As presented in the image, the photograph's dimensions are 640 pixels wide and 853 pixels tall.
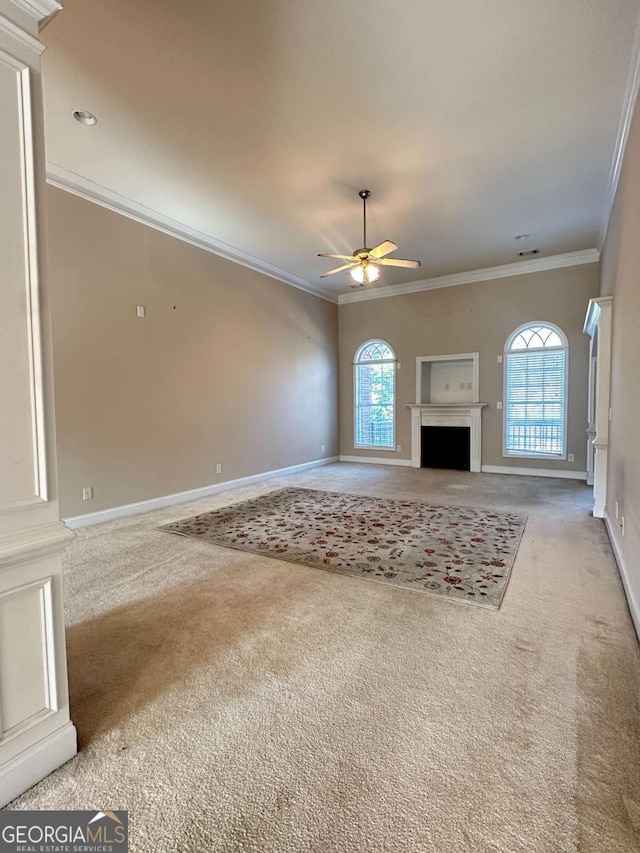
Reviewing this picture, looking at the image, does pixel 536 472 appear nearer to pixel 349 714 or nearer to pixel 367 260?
pixel 367 260

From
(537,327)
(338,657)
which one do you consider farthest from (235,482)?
(537,327)

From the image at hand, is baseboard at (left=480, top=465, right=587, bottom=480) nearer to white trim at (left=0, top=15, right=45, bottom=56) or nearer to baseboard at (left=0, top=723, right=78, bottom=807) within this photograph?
baseboard at (left=0, top=723, right=78, bottom=807)

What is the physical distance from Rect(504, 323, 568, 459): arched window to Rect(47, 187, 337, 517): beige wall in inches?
148

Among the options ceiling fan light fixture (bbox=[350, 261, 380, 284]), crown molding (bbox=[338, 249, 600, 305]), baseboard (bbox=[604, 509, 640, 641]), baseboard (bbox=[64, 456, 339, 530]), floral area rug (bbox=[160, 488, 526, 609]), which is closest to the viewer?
baseboard (bbox=[604, 509, 640, 641])

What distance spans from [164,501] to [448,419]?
16.9ft

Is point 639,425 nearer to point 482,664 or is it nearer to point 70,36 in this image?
point 482,664

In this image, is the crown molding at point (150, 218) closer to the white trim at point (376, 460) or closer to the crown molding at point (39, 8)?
the crown molding at point (39, 8)

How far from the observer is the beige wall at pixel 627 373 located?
96.1 inches

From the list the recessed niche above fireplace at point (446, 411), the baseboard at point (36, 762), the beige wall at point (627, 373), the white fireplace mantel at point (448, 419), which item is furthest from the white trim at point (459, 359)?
the baseboard at point (36, 762)

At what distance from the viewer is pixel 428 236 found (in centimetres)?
545

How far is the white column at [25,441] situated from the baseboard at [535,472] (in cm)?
692

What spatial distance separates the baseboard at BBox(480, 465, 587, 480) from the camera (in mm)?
6348

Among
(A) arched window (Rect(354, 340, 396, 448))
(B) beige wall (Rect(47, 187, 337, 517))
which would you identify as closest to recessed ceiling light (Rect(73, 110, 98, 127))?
(B) beige wall (Rect(47, 187, 337, 517))

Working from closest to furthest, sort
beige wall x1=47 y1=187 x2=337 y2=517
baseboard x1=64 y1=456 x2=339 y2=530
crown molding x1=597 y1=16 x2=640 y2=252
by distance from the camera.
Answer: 1. crown molding x1=597 y1=16 x2=640 y2=252
2. beige wall x1=47 y1=187 x2=337 y2=517
3. baseboard x1=64 y1=456 x2=339 y2=530
